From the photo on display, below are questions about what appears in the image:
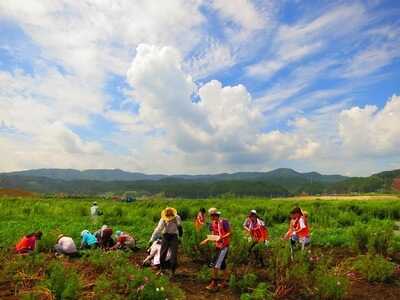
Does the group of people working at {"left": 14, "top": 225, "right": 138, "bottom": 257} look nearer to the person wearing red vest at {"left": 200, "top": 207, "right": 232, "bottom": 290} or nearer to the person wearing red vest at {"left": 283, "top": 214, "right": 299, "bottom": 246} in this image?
the person wearing red vest at {"left": 200, "top": 207, "right": 232, "bottom": 290}

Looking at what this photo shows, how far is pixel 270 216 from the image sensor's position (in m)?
22.3

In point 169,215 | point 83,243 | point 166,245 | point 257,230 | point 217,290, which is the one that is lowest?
point 217,290

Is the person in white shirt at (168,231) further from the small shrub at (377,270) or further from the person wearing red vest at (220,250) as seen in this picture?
the small shrub at (377,270)

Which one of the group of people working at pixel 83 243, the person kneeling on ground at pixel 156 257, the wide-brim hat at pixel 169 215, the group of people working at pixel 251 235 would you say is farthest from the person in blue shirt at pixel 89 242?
the group of people working at pixel 251 235

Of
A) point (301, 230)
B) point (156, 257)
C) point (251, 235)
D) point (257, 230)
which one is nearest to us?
point (301, 230)

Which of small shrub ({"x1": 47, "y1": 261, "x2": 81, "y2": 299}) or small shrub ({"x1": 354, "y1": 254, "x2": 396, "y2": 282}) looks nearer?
small shrub ({"x1": 47, "y1": 261, "x2": 81, "y2": 299})

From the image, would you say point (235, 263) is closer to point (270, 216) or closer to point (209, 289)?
point (209, 289)

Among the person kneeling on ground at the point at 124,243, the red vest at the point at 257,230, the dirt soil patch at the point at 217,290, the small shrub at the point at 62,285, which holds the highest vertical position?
the red vest at the point at 257,230

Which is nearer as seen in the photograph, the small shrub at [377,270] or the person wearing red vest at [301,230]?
the small shrub at [377,270]

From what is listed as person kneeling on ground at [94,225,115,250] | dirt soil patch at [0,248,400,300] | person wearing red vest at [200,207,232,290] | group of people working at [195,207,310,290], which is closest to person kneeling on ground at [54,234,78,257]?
person kneeling on ground at [94,225,115,250]

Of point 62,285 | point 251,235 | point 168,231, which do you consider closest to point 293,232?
point 251,235

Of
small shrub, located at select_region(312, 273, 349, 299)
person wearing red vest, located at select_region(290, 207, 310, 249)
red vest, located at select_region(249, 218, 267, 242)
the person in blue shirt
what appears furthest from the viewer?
the person in blue shirt

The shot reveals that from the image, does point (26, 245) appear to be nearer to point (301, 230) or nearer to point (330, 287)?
point (301, 230)

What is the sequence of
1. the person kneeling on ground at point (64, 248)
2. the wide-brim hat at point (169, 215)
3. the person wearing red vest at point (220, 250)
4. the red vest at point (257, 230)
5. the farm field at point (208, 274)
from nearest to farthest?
the farm field at point (208, 274) → the person wearing red vest at point (220, 250) → the wide-brim hat at point (169, 215) → the red vest at point (257, 230) → the person kneeling on ground at point (64, 248)
